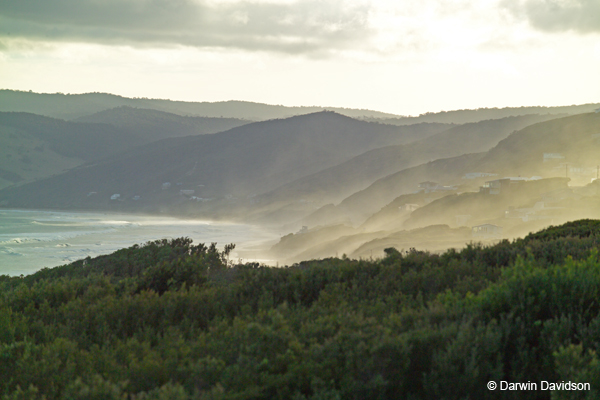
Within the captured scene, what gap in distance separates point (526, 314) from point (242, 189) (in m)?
135

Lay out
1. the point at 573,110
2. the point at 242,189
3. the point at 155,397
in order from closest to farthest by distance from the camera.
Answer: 1. the point at 155,397
2. the point at 242,189
3. the point at 573,110

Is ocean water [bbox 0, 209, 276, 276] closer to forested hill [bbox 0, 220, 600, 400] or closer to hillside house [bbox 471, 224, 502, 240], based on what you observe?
hillside house [bbox 471, 224, 502, 240]

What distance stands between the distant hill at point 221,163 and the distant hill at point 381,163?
774 inches

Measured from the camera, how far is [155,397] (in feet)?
8.77

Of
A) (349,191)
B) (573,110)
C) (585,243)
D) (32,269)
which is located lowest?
(32,269)

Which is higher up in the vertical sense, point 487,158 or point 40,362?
point 487,158

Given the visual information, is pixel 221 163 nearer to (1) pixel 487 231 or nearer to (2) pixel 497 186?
(2) pixel 497 186

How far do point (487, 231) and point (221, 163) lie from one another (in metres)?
120

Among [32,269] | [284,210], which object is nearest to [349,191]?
[284,210]

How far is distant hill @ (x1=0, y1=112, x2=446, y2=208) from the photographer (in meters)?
136

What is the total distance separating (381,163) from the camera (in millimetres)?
116688

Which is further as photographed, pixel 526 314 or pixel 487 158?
pixel 487 158

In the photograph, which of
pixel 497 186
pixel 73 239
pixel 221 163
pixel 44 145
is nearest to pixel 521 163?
pixel 497 186

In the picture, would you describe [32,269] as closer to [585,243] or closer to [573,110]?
[585,243]
